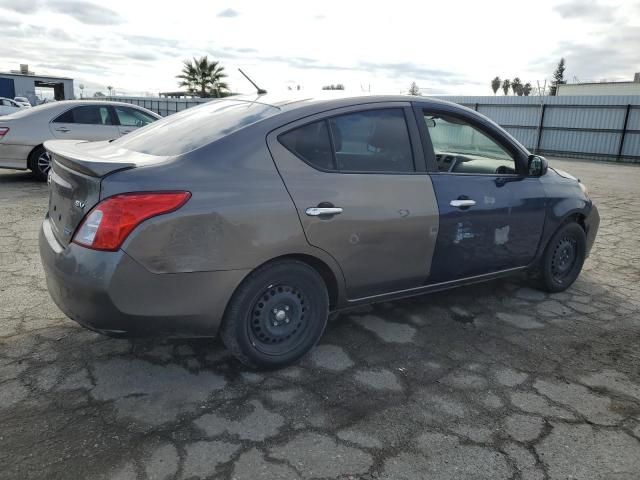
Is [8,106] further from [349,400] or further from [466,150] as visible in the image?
[349,400]

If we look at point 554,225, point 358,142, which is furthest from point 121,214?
point 554,225

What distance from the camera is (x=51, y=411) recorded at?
102 inches

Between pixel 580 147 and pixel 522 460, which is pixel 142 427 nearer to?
pixel 522 460

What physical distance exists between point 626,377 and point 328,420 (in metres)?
1.89

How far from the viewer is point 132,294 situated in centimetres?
253

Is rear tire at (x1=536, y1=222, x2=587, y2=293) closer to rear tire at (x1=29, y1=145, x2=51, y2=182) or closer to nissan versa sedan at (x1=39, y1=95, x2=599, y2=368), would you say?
nissan versa sedan at (x1=39, y1=95, x2=599, y2=368)

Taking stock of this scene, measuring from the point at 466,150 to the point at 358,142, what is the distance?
4.17 feet

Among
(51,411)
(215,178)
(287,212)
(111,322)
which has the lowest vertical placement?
(51,411)

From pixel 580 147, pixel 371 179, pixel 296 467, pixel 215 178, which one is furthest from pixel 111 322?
pixel 580 147

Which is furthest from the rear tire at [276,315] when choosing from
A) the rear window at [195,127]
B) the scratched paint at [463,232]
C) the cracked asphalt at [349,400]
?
the scratched paint at [463,232]

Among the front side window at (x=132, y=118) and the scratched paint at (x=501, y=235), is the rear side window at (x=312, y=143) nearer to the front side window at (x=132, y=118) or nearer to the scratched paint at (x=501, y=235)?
the scratched paint at (x=501, y=235)

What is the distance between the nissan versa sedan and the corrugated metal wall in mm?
18691

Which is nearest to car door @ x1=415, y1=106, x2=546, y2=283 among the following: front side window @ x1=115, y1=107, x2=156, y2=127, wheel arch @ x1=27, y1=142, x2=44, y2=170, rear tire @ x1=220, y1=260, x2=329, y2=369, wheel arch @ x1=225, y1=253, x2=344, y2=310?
wheel arch @ x1=225, y1=253, x2=344, y2=310

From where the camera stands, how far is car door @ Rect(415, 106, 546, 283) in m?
3.53
